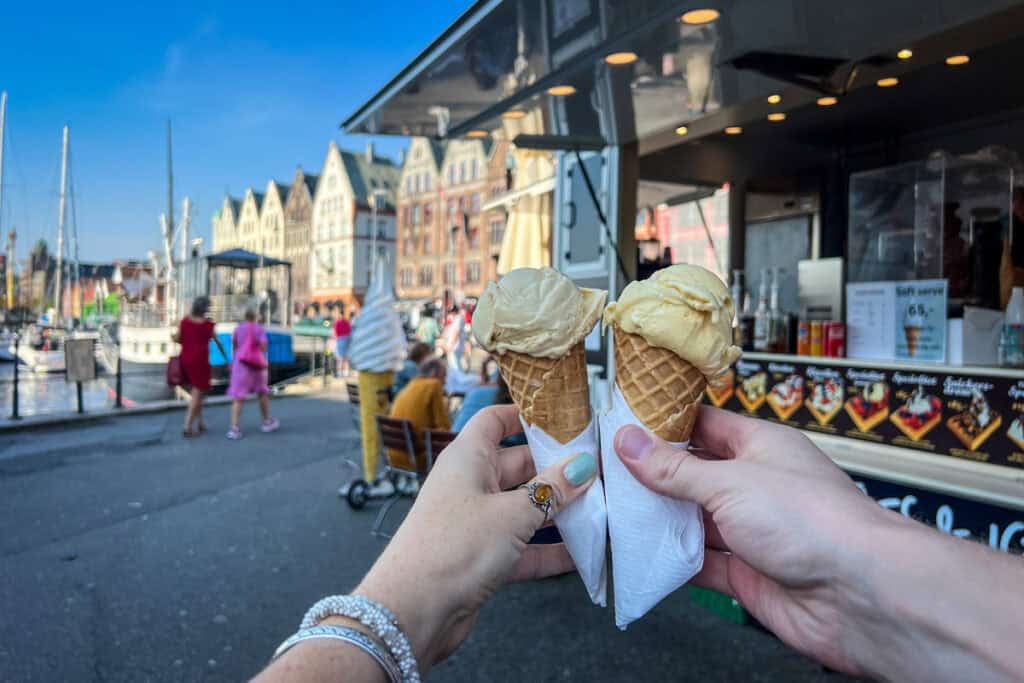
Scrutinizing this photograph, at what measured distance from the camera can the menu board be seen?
3.21 m

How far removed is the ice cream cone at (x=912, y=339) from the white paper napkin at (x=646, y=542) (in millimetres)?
2839

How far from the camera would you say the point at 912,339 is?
3.72 meters

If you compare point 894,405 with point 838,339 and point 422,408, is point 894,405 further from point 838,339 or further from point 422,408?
point 422,408

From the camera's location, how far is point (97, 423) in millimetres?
10992

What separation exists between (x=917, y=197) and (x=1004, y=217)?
0.54 meters

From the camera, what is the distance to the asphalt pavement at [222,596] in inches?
139

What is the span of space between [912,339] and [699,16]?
214 cm

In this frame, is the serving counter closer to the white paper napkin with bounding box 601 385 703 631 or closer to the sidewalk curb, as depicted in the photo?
the white paper napkin with bounding box 601 385 703 631

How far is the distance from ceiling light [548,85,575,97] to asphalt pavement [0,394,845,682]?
3.33 m

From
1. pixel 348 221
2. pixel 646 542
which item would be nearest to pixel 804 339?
pixel 646 542

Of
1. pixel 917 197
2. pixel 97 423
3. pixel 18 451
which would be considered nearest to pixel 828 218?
pixel 917 197

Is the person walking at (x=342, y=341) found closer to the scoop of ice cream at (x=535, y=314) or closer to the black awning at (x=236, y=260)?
the black awning at (x=236, y=260)

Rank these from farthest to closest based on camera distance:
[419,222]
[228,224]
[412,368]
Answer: [228,224] → [419,222] → [412,368]

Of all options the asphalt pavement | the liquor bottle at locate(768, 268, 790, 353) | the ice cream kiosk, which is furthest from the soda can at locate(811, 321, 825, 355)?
the asphalt pavement
